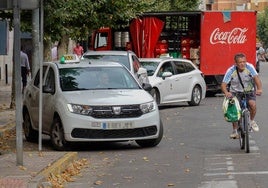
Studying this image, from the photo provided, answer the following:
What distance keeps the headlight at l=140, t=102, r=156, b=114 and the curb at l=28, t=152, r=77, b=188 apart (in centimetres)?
189

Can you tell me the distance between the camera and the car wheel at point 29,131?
1584 centimetres

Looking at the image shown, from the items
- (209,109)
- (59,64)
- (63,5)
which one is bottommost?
(209,109)

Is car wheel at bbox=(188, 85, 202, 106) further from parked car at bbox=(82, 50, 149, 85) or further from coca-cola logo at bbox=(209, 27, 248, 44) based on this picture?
coca-cola logo at bbox=(209, 27, 248, 44)

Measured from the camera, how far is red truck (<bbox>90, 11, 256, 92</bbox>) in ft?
93.5

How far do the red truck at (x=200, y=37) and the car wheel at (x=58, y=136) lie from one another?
48.7 feet

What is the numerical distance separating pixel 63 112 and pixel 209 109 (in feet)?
33.3

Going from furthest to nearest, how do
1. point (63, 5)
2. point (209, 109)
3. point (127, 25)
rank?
point (127, 25) → point (209, 109) → point (63, 5)

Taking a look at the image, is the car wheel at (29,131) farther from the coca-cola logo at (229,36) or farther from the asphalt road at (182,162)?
the coca-cola logo at (229,36)

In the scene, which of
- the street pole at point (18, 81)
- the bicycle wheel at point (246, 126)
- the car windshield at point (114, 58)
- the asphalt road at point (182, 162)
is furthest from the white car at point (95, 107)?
the car windshield at point (114, 58)

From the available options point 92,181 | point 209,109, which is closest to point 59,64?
point 92,181

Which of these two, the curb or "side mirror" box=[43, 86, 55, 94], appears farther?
"side mirror" box=[43, 86, 55, 94]

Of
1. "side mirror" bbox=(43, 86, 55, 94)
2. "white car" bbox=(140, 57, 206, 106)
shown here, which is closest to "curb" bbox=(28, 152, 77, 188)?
"side mirror" bbox=(43, 86, 55, 94)

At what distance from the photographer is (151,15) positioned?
96.8ft

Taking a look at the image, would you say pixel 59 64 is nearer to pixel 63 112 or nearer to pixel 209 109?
pixel 63 112
